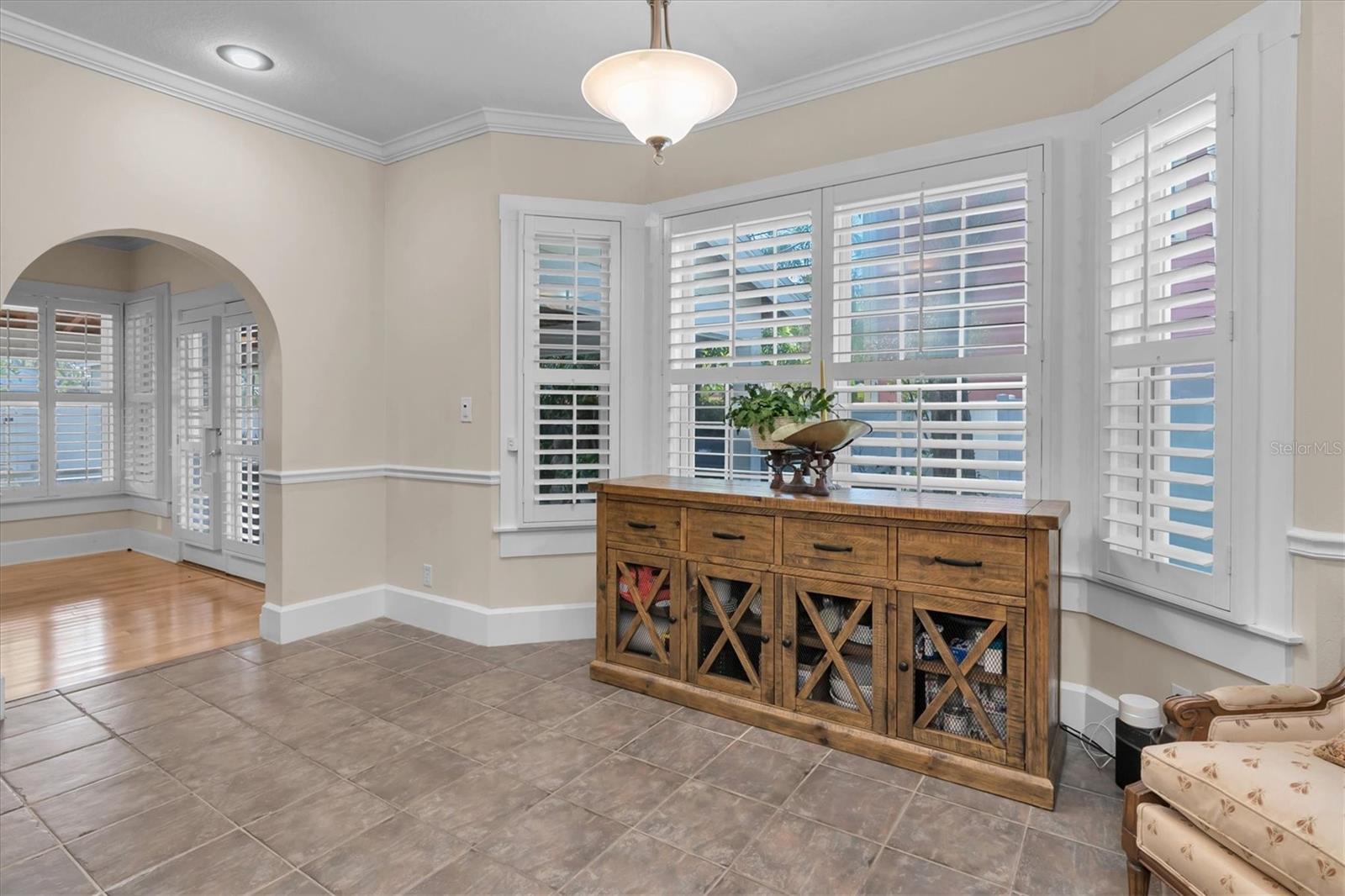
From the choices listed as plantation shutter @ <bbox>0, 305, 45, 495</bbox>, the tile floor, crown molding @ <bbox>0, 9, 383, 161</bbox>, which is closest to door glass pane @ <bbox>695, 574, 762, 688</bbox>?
the tile floor

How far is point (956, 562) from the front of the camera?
2.41 metres

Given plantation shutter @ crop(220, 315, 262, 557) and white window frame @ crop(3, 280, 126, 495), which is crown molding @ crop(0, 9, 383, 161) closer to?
plantation shutter @ crop(220, 315, 262, 557)

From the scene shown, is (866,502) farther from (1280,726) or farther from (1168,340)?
(1280,726)

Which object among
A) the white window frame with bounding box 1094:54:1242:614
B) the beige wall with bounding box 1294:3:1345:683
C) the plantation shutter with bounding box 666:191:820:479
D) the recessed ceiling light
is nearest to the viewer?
the beige wall with bounding box 1294:3:1345:683

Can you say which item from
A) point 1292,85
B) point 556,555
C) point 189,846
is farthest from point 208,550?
point 1292,85

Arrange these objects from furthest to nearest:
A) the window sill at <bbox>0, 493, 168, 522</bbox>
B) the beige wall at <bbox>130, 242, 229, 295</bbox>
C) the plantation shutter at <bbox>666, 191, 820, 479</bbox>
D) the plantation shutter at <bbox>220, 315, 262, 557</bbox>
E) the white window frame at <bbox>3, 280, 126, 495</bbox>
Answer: the white window frame at <bbox>3, 280, 126, 495</bbox> < the window sill at <bbox>0, 493, 168, 522</bbox> < the beige wall at <bbox>130, 242, 229, 295</bbox> < the plantation shutter at <bbox>220, 315, 262, 557</bbox> < the plantation shutter at <bbox>666, 191, 820, 479</bbox>

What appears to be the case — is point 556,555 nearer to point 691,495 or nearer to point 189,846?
point 691,495

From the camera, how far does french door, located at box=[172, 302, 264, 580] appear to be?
5262mm

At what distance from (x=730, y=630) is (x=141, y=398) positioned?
6112mm

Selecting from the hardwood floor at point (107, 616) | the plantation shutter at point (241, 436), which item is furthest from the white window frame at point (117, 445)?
the plantation shutter at point (241, 436)

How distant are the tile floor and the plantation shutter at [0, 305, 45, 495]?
3.78 metres

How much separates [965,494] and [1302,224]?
4.65ft

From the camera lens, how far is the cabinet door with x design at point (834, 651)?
2.57 meters

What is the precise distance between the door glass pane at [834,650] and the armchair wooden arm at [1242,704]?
0.99 metres
